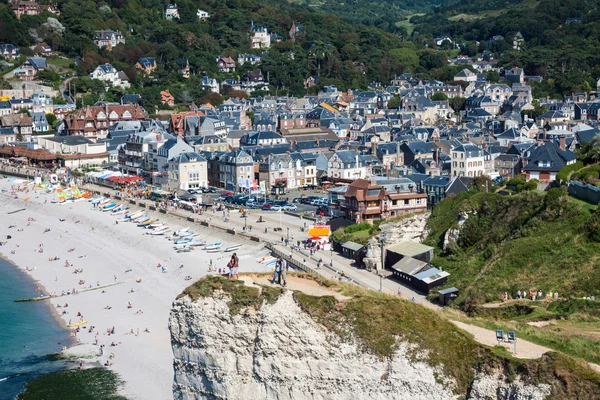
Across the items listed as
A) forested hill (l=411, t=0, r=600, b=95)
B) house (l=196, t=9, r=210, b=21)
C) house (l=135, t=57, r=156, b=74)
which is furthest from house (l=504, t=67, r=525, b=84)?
house (l=135, t=57, r=156, b=74)

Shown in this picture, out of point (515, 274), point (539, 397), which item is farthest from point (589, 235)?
point (539, 397)

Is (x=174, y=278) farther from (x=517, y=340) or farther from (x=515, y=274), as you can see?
(x=517, y=340)

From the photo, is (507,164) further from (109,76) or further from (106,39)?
(106,39)

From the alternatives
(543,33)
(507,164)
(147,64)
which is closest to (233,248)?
(507,164)

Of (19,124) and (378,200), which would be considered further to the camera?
(19,124)

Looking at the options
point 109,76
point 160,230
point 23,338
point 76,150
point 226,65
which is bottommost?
point 23,338

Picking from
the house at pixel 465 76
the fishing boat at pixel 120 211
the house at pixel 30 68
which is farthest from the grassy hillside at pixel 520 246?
the house at pixel 465 76

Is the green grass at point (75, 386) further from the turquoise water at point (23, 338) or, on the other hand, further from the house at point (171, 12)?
the house at point (171, 12)
